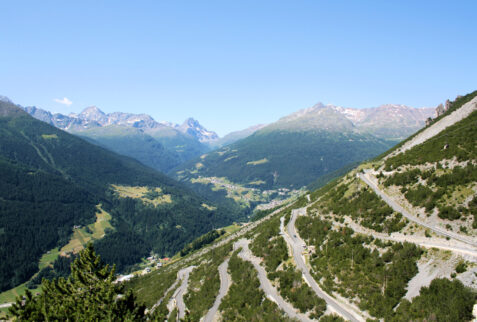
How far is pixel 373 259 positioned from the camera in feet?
106

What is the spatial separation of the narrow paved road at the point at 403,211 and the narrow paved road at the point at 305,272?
15.5 m

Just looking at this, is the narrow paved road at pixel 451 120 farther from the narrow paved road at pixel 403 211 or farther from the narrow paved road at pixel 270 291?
the narrow paved road at pixel 270 291

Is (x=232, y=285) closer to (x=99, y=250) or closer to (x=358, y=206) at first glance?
(x=358, y=206)

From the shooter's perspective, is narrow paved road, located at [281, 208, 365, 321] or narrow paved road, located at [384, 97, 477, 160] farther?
narrow paved road, located at [384, 97, 477, 160]

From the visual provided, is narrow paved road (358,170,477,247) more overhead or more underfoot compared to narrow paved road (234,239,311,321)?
more overhead

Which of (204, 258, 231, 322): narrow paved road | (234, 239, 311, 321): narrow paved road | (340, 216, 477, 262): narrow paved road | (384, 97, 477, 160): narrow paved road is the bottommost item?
(204, 258, 231, 322): narrow paved road

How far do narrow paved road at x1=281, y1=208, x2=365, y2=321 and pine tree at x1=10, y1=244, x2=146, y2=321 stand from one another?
22.2m

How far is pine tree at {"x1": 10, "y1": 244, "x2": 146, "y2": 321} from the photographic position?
26.8 metres

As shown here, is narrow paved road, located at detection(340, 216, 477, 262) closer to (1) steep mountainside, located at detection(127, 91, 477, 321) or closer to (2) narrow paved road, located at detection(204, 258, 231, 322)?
(1) steep mountainside, located at detection(127, 91, 477, 321)

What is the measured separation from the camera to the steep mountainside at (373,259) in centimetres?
2611

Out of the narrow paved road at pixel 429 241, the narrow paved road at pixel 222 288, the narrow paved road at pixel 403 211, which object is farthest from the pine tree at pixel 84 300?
the narrow paved road at pixel 403 211

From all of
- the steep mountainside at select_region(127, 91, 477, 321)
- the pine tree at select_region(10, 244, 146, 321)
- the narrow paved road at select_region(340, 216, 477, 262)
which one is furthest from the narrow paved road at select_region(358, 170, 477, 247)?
the pine tree at select_region(10, 244, 146, 321)

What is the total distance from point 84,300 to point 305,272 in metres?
29.4

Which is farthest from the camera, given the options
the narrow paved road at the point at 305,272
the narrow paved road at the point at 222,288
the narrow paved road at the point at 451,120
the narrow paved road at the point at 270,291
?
the narrow paved road at the point at 451,120
